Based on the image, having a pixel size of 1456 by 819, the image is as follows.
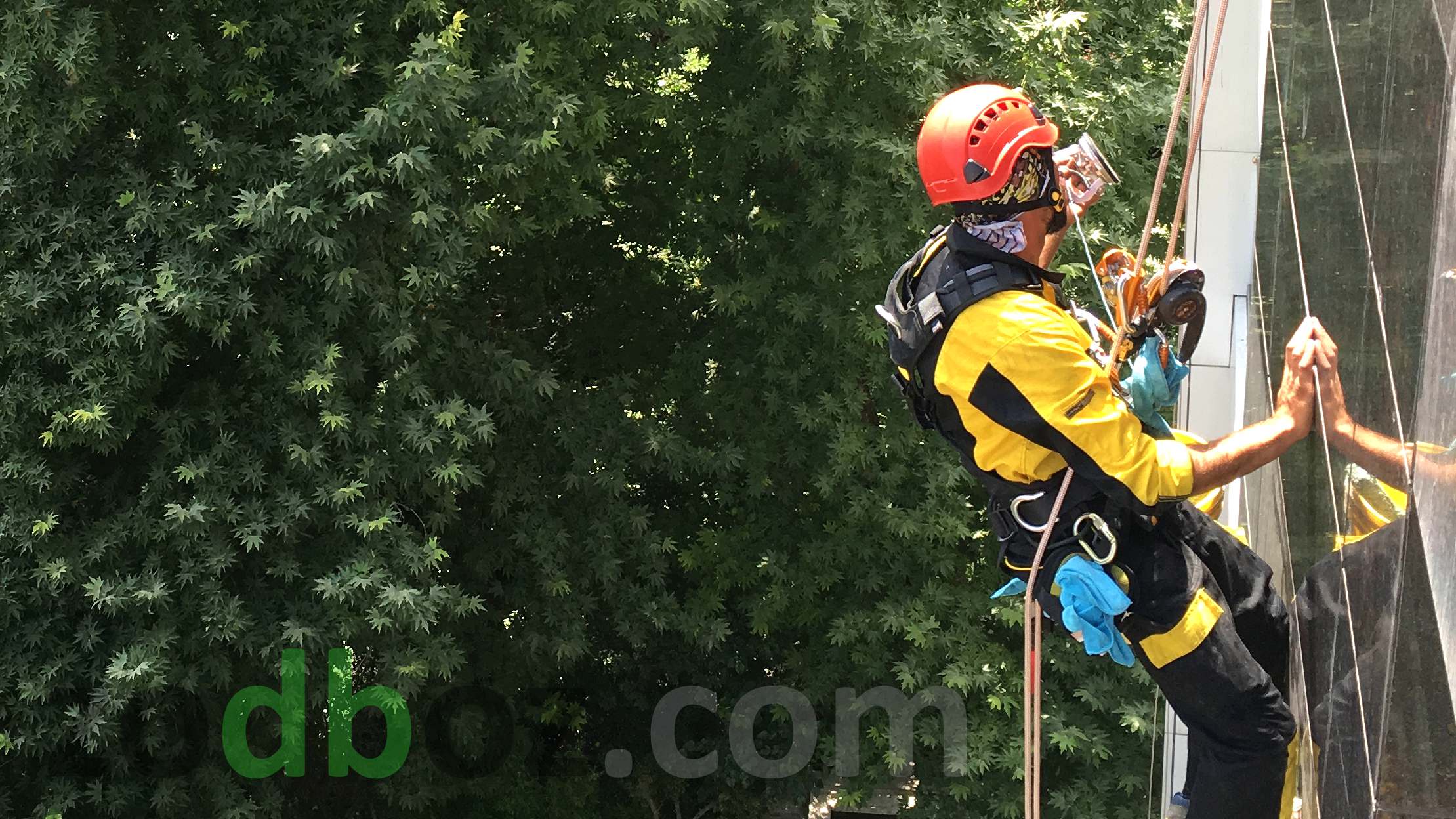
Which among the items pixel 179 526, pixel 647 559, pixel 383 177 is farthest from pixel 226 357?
pixel 647 559

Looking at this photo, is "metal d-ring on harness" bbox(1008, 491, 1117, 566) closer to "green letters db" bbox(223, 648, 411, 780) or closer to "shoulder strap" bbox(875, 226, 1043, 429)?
"shoulder strap" bbox(875, 226, 1043, 429)

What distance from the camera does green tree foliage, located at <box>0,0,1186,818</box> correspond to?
528cm

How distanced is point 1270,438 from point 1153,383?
32 centimetres

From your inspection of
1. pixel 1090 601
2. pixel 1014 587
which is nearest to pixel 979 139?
pixel 1090 601

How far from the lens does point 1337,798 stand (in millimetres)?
2246

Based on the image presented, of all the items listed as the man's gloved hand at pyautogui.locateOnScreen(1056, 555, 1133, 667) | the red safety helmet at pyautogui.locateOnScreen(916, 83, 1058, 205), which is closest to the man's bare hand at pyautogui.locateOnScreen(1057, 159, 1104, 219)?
the red safety helmet at pyautogui.locateOnScreen(916, 83, 1058, 205)

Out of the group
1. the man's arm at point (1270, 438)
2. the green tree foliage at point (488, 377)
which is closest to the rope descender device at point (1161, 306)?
the man's arm at point (1270, 438)

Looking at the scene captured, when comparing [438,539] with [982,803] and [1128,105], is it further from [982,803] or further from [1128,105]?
[1128,105]

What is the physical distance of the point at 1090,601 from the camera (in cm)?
260

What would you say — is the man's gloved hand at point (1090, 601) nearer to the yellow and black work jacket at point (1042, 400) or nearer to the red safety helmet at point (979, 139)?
the yellow and black work jacket at point (1042, 400)

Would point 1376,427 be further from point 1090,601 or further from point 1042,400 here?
point 1090,601

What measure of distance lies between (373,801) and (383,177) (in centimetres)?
343

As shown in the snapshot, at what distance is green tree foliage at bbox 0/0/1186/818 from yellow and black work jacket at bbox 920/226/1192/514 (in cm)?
303

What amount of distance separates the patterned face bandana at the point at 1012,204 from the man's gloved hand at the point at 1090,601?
1.95ft
